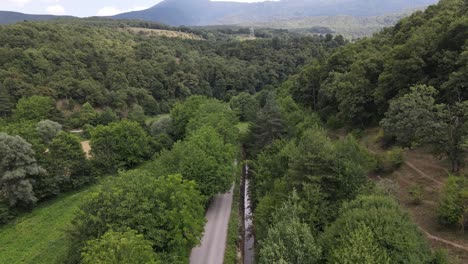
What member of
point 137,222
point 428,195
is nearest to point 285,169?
point 428,195

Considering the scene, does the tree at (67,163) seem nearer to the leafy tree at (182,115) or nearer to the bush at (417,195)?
the leafy tree at (182,115)

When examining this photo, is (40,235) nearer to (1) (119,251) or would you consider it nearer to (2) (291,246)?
(1) (119,251)

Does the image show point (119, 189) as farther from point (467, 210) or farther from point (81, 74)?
point (81, 74)

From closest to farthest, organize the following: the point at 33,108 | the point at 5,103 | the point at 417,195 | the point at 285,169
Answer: the point at 417,195
the point at 285,169
the point at 33,108
the point at 5,103

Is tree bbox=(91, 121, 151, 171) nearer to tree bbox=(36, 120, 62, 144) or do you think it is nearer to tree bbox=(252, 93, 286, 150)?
tree bbox=(36, 120, 62, 144)

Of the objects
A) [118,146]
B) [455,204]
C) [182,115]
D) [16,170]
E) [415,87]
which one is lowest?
[118,146]

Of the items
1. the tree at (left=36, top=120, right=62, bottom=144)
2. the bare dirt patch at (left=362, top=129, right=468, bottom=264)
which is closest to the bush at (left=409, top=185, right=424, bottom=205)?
the bare dirt patch at (left=362, top=129, right=468, bottom=264)

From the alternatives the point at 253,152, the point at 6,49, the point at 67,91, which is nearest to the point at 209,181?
the point at 253,152
